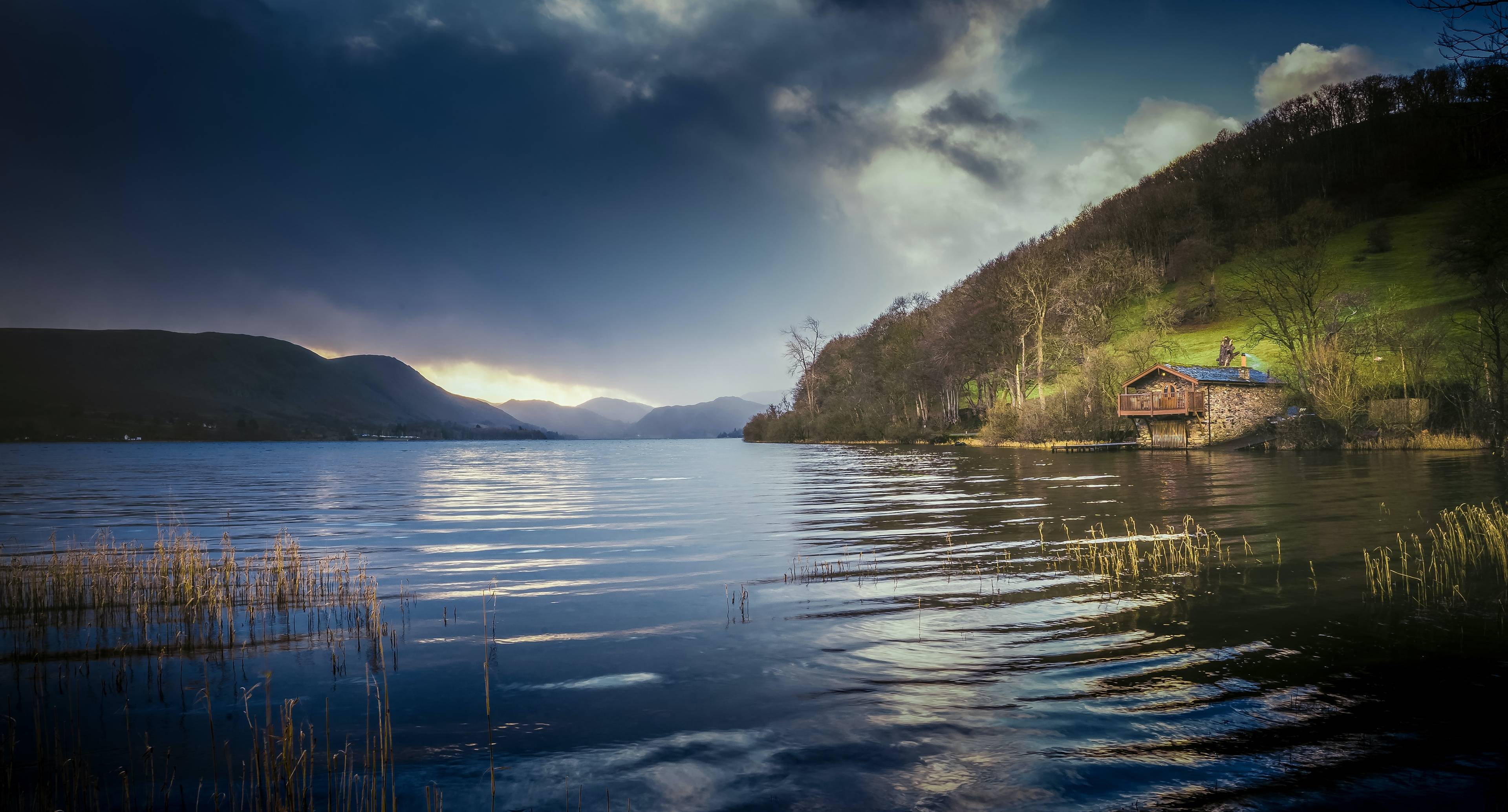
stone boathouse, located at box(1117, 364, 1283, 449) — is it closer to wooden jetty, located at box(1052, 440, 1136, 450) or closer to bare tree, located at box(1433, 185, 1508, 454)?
wooden jetty, located at box(1052, 440, 1136, 450)

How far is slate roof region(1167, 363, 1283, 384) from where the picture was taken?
7075cm

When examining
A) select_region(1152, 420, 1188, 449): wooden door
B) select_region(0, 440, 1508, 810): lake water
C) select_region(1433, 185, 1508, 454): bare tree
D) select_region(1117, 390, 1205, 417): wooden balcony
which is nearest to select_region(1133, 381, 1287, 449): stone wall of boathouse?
select_region(1152, 420, 1188, 449): wooden door

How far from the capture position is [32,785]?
6.64 m

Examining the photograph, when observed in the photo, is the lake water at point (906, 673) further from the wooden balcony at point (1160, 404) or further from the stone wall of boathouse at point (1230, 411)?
the stone wall of boathouse at point (1230, 411)

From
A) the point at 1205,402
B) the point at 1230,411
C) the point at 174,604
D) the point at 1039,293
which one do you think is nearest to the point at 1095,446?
the point at 1205,402

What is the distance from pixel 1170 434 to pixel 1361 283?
38.6 metres

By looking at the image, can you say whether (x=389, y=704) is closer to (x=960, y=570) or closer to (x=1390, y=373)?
(x=960, y=570)

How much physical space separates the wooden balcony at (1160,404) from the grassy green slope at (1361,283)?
1572cm

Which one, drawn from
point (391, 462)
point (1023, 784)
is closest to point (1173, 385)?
point (1023, 784)

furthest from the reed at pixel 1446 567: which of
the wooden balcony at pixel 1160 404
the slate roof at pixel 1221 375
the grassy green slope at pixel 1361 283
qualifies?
the grassy green slope at pixel 1361 283

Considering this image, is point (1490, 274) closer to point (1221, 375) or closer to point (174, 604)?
point (1221, 375)

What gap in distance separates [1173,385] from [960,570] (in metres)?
66.9

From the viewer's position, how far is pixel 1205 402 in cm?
7181

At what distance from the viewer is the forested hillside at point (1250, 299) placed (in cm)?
5803
